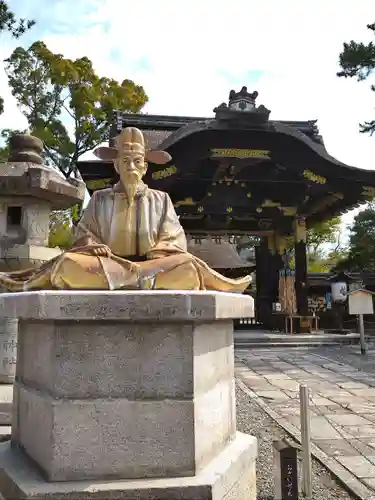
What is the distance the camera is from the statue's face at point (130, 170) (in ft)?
11.0

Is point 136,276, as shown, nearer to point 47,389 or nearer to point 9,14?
point 47,389

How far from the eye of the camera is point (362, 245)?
65.6 feet

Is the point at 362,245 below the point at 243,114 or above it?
below

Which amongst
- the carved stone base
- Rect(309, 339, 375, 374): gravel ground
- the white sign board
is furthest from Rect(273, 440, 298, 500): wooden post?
the white sign board

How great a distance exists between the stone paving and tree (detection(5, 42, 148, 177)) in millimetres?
14832

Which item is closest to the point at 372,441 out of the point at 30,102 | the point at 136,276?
the point at 136,276

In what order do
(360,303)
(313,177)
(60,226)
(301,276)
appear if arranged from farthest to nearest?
1. (60,226)
2. (301,276)
3. (313,177)
4. (360,303)

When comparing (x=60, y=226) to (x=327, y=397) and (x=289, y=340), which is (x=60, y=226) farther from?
(x=327, y=397)

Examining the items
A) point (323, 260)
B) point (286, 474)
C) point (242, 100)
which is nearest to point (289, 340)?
point (242, 100)

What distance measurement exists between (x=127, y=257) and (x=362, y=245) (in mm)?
18625

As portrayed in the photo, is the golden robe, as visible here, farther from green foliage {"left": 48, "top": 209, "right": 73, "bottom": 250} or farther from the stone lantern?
green foliage {"left": 48, "top": 209, "right": 73, "bottom": 250}

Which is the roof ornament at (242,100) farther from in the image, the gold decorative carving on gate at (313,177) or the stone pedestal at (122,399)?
the stone pedestal at (122,399)

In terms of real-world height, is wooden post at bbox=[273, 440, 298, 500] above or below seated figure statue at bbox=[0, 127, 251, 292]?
below

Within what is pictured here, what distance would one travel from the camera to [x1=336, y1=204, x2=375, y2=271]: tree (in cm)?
1955
